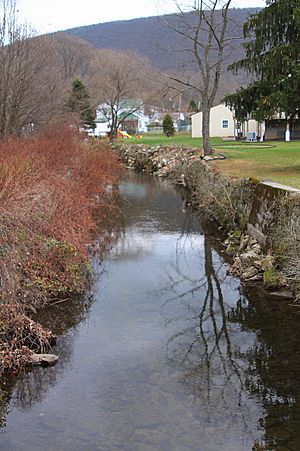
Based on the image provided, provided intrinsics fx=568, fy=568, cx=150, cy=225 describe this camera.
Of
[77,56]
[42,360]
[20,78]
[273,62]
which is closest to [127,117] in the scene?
[77,56]

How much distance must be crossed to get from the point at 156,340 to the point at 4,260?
2.71 metres

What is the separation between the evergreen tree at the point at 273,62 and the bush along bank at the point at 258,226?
2878 millimetres

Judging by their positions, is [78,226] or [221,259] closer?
[78,226]

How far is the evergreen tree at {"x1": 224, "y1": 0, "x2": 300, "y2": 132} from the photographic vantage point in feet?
58.9

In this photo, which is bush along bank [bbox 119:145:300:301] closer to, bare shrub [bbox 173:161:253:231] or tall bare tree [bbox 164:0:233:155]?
bare shrub [bbox 173:161:253:231]

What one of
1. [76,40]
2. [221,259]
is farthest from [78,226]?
[76,40]

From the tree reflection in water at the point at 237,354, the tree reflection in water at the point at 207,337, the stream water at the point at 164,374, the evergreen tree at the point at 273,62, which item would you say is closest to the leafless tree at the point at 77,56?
the evergreen tree at the point at 273,62

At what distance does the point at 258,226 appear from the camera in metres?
13.5

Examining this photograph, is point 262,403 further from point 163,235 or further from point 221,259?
point 163,235

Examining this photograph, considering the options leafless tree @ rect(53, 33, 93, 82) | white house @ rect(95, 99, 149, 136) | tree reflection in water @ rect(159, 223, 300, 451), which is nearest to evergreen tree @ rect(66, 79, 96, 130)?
leafless tree @ rect(53, 33, 93, 82)

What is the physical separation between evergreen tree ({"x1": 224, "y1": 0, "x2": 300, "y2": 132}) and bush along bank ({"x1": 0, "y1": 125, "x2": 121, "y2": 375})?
684 cm

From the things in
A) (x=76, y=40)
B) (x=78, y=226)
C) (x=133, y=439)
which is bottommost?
(x=133, y=439)

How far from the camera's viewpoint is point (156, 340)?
29.8 feet

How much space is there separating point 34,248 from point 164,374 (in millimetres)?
3732
